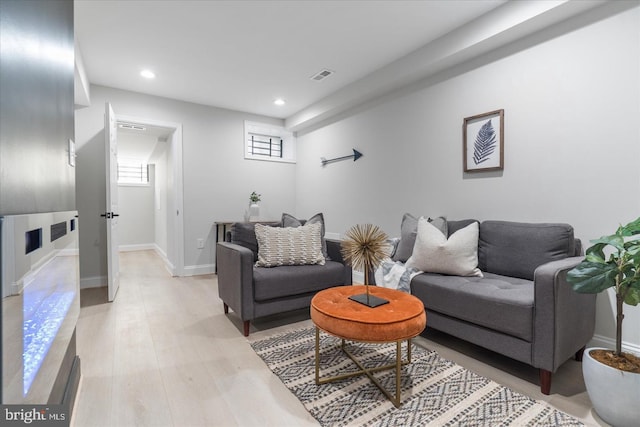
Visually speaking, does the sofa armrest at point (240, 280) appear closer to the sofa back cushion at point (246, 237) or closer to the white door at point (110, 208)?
the sofa back cushion at point (246, 237)

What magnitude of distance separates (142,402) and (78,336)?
123 centimetres

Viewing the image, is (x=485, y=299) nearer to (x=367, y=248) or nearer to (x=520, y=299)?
(x=520, y=299)

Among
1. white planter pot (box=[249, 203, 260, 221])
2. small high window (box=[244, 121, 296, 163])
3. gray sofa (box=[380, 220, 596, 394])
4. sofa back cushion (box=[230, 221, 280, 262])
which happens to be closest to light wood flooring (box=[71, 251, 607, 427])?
gray sofa (box=[380, 220, 596, 394])

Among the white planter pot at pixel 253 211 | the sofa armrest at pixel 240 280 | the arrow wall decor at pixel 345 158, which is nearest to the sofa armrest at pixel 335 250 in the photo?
the sofa armrest at pixel 240 280

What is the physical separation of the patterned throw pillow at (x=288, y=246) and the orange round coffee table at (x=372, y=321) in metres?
0.87

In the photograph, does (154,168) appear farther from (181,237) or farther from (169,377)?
(169,377)

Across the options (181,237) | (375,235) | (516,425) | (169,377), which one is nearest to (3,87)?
(375,235)

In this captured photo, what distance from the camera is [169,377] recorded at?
1.77 m

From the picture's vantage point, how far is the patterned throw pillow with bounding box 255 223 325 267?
260cm

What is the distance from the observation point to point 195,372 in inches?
71.8

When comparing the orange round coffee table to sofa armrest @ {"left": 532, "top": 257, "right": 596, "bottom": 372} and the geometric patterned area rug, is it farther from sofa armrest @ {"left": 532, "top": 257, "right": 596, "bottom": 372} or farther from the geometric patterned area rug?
sofa armrest @ {"left": 532, "top": 257, "right": 596, "bottom": 372}

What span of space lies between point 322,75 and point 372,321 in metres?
3.00

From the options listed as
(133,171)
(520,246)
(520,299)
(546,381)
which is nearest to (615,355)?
(546,381)

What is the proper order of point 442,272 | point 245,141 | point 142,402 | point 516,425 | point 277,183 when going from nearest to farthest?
1. point 516,425
2. point 142,402
3. point 442,272
4. point 245,141
5. point 277,183
